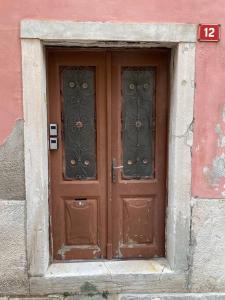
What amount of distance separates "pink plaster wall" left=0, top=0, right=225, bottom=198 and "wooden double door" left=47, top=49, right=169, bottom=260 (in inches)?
15.5

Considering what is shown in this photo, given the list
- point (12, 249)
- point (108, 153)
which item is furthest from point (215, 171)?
point (12, 249)

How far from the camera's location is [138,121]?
3.81m

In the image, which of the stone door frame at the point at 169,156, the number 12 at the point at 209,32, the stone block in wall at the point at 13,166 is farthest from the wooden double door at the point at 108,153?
the number 12 at the point at 209,32

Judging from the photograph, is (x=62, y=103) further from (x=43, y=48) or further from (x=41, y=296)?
(x=41, y=296)

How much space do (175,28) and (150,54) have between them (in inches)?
16.4

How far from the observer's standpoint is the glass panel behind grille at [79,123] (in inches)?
147

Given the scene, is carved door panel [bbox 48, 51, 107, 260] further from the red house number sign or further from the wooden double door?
the red house number sign

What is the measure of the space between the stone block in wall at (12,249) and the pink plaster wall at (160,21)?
2.30 ft

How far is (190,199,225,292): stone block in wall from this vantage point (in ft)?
12.0

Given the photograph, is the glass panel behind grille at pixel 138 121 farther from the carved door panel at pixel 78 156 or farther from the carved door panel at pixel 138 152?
the carved door panel at pixel 78 156

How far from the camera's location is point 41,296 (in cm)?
373

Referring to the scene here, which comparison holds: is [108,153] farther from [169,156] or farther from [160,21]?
[160,21]

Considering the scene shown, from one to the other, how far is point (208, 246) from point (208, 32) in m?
2.06

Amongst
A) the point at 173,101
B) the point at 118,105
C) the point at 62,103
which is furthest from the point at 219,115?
the point at 62,103
